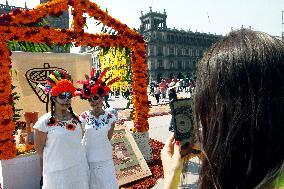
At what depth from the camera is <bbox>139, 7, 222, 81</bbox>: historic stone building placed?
250ft

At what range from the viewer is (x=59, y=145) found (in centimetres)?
431

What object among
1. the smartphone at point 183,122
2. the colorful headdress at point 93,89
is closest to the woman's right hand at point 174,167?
the smartphone at point 183,122

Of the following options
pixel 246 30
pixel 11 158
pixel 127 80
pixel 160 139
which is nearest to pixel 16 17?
pixel 11 158

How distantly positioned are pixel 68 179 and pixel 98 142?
0.68m

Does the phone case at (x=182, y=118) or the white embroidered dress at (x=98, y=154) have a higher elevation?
the phone case at (x=182, y=118)

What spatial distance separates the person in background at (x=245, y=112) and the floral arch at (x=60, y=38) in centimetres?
519

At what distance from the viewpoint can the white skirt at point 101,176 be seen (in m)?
4.73

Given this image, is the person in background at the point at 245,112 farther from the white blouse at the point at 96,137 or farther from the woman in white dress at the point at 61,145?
the white blouse at the point at 96,137

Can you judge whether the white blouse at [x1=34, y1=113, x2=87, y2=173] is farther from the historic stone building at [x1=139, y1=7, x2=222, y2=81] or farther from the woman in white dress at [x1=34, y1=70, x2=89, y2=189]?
the historic stone building at [x1=139, y1=7, x2=222, y2=81]

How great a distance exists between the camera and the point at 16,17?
19.7 ft

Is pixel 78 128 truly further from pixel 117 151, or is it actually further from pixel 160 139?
pixel 160 139

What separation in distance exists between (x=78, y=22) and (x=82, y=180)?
146 inches

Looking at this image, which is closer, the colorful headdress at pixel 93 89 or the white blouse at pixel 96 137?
the white blouse at pixel 96 137

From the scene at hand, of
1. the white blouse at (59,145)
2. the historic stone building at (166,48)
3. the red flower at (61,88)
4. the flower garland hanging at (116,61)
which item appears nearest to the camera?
the white blouse at (59,145)
